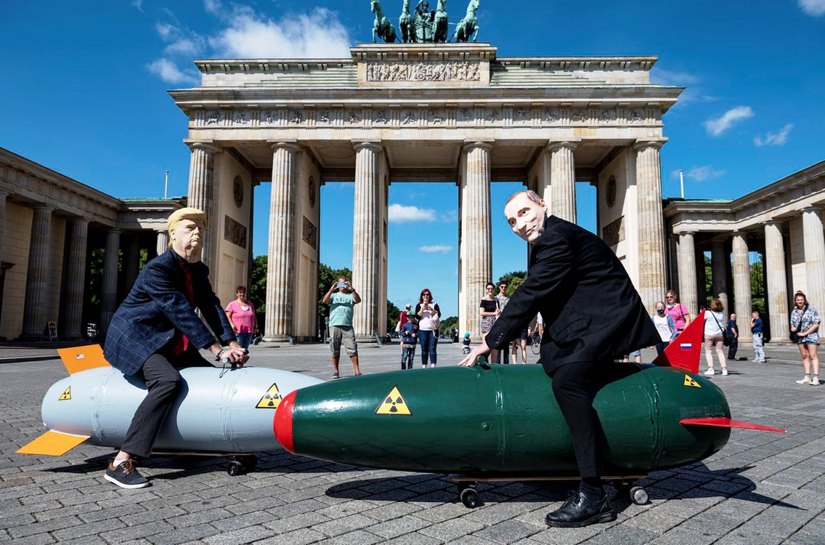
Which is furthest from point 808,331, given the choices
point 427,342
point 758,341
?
point 758,341

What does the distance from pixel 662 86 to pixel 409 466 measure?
33021 millimetres

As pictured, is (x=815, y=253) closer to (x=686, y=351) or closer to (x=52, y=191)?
(x=686, y=351)

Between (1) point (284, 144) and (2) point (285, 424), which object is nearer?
(2) point (285, 424)

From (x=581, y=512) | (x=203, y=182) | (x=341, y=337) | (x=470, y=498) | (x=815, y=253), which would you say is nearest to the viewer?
(x=581, y=512)

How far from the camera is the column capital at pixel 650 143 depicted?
30812mm

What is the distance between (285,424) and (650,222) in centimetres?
3139

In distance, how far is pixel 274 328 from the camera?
30031mm

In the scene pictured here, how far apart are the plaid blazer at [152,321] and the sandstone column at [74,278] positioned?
3552cm

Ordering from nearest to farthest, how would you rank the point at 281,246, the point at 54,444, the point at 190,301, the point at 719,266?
the point at 54,444, the point at 190,301, the point at 281,246, the point at 719,266

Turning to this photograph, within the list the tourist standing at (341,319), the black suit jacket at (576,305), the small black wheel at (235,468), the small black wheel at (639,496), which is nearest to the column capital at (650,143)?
the tourist standing at (341,319)

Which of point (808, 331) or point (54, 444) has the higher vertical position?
point (808, 331)

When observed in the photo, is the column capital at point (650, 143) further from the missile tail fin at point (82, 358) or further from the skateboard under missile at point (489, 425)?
the missile tail fin at point (82, 358)

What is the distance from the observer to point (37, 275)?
1198 inches

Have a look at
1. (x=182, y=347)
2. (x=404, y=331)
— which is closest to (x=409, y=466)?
(x=182, y=347)
